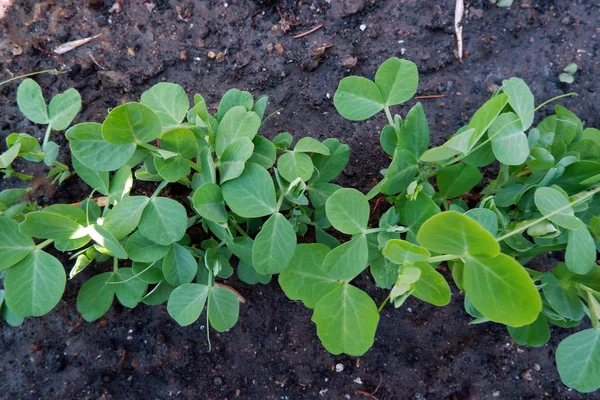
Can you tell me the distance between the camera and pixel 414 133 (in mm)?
1321

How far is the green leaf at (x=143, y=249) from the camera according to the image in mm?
1354

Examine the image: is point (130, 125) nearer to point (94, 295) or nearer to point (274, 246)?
point (274, 246)

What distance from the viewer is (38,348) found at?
175 centimetres

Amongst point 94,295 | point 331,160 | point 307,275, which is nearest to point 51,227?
point 94,295

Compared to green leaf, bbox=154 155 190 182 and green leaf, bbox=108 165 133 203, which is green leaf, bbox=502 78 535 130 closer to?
green leaf, bbox=154 155 190 182

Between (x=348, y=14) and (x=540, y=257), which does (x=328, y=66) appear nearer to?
(x=348, y=14)

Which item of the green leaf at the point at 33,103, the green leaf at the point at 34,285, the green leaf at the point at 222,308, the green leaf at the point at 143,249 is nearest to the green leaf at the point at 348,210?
the green leaf at the point at 222,308

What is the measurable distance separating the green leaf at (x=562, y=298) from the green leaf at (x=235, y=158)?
3.29 ft

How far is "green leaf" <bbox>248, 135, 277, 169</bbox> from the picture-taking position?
4.48ft

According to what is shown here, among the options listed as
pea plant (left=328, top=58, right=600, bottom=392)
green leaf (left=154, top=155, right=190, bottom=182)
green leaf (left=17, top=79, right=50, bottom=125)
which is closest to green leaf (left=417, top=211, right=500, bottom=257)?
pea plant (left=328, top=58, right=600, bottom=392)

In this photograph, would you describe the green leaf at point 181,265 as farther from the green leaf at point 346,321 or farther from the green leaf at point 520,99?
the green leaf at point 520,99

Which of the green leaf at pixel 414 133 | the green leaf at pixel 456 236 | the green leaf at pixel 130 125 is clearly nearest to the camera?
the green leaf at pixel 456 236

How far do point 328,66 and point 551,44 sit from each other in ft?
3.32

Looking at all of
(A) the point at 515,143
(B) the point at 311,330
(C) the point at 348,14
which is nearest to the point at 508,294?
(A) the point at 515,143
